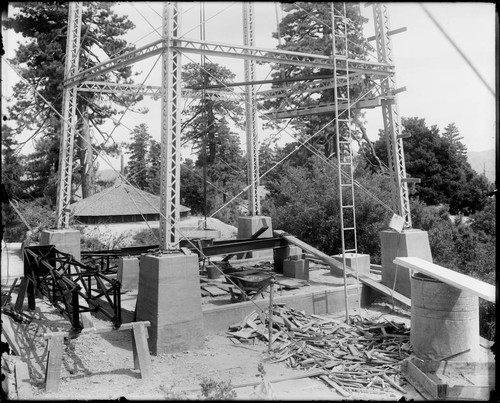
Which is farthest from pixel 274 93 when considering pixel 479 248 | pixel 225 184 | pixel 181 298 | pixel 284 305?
pixel 225 184

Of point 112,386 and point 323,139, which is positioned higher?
point 323,139

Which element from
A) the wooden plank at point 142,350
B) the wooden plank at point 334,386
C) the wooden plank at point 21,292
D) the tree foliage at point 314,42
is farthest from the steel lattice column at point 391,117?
the tree foliage at point 314,42

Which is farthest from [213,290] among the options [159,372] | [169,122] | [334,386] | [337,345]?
[334,386]

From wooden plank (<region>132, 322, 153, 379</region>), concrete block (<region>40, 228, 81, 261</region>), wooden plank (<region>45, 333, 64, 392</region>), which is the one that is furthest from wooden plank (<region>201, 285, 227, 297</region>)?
wooden plank (<region>45, 333, 64, 392</region>)

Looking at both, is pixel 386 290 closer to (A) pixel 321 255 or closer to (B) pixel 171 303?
(A) pixel 321 255

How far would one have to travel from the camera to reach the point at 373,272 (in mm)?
17844

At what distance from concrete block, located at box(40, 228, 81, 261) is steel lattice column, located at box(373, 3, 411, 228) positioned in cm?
1034

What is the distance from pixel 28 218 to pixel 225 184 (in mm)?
29201

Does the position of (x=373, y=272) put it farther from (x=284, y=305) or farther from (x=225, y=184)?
(x=225, y=184)

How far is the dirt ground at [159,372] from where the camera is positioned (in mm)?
8320

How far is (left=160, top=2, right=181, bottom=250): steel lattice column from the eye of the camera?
10.8 meters

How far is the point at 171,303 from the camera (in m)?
10.5

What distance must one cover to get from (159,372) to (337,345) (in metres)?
4.05

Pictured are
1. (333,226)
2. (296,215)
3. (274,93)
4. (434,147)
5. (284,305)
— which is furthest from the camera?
(434,147)
